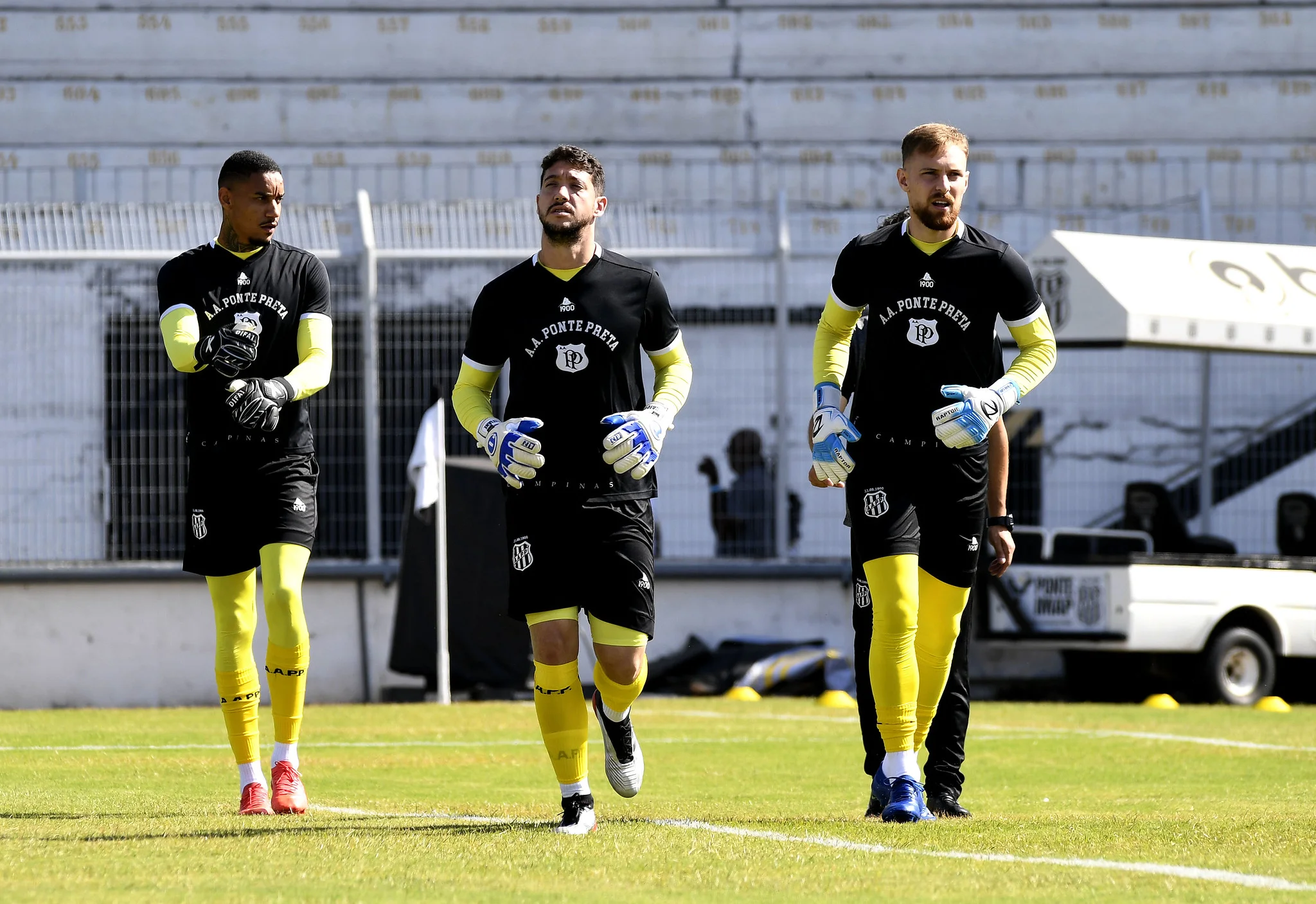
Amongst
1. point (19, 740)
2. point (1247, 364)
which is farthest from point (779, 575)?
point (19, 740)

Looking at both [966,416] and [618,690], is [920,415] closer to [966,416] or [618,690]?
[966,416]

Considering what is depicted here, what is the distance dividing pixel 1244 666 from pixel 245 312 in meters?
9.72

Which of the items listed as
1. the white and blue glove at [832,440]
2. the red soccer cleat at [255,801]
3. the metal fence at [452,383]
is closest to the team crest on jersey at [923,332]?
the white and blue glove at [832,440]

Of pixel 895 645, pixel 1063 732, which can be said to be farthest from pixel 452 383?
pixel 895 645

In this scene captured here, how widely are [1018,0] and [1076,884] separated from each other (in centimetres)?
2343

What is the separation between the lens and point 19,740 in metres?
10.5

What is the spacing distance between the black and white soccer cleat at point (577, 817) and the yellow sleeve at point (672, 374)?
1215 mm

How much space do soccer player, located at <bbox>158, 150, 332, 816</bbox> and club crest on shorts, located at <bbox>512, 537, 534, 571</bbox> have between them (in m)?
0.97

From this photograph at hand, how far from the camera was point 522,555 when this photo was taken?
5832 mm

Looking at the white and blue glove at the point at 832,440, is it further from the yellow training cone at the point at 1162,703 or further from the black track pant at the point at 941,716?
the yellow training cone at the point at 1162,703

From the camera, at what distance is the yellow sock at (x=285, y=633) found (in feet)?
21.1

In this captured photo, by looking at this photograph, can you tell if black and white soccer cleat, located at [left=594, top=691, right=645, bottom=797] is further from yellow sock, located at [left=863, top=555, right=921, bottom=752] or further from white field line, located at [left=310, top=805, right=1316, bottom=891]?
yellow sock, located at [left=863, top=555, right=921, bottom=752]

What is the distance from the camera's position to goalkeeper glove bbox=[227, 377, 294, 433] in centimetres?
620

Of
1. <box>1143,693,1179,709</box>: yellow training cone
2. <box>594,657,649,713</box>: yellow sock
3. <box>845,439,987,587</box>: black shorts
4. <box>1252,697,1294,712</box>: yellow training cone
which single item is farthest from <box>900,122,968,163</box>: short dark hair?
<box>1252,697,1294,712</box>: yellow training cone
